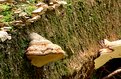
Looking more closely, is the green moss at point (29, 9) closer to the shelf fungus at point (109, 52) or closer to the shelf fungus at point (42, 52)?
the shelf fungus at point (42, 52)

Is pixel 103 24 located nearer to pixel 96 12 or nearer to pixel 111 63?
pixel 96 12

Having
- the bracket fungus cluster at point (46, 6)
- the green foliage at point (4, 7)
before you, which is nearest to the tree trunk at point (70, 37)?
the bracket fungus cluster at point (46, 6)

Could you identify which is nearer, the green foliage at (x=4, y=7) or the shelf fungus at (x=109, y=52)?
the green foliage at (x=4, y=7)

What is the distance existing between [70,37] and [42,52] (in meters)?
0.70

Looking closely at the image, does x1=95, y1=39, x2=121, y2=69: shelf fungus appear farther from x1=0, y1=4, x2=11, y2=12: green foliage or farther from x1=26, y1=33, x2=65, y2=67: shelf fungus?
x1=0, y1=4, x2=11, y2=12: green foliage

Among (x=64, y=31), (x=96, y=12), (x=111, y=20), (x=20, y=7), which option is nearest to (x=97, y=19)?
(x=96, y=12)

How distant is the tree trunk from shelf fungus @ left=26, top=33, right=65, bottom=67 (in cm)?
11

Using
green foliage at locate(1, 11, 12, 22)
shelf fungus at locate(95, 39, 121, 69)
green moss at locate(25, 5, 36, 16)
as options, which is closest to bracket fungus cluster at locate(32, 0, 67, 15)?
green moss at locate(25, 5, 36, 16)

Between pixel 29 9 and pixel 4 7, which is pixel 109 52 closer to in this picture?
pixel 29 9

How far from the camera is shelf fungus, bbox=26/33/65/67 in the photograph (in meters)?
1.71

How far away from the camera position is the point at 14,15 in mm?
2031

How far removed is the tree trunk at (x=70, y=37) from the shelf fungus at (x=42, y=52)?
11 centimetres

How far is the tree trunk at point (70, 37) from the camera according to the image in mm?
1889

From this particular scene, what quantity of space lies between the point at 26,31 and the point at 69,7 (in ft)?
1.99
